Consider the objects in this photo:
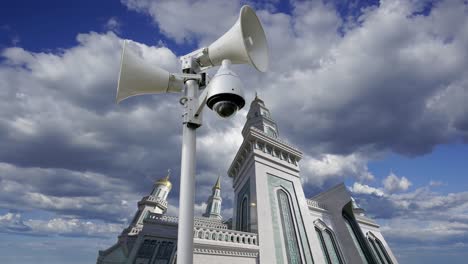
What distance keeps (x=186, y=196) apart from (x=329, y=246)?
1709 centimetres

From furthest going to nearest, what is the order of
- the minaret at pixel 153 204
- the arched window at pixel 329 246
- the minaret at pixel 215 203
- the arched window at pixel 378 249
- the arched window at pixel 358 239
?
the minaret at pixel 215 203 → the minaret at pixel 153 204 → the arched window at pixel 378 249 → the arched window at pixel 358 239 → the arched window at pixel 329 246

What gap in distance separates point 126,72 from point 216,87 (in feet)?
4.51

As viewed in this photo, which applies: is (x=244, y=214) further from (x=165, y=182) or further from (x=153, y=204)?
(x=165, y=182)

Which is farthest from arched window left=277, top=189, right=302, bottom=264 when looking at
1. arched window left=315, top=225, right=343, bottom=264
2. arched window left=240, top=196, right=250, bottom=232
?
arched window left=315, top=225, right=343, bottom=264

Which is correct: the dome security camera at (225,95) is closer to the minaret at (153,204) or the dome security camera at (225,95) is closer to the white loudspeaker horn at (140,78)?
the white loudspeaker horn at (140,78)

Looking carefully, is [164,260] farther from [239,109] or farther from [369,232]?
[239,109]

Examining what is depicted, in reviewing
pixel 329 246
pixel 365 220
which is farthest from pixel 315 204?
pixel 365 220

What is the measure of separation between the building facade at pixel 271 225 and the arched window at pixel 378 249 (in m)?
0.08

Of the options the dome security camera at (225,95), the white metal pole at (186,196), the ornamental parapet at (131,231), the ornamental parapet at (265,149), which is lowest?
the white metal pole at (186,196)

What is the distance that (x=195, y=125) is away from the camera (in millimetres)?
2803

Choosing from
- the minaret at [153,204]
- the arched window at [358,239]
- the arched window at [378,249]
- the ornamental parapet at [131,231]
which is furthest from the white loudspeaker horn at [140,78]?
the minaret at [153,204]

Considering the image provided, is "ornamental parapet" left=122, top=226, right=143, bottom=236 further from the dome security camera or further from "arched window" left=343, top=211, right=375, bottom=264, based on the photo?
the dome security camera

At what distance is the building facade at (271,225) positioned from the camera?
11.2m

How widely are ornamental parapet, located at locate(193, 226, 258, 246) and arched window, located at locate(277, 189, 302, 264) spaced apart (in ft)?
7.19
